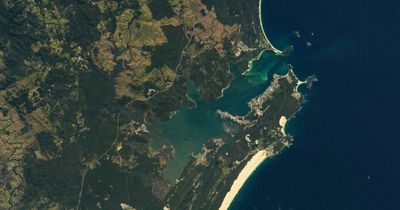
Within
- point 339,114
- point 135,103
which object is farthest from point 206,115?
point 339,114

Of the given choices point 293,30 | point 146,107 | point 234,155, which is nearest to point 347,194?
point 234,155

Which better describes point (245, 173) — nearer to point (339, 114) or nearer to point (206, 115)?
point (206, 115)

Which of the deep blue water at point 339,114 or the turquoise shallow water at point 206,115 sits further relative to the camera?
the turquoise shallow water at point 206,115

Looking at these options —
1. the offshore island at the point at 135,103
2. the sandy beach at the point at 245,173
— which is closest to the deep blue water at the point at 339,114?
the sandy beach at the point at 245,173

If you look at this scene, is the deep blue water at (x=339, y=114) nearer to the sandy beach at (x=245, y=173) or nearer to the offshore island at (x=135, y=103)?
the sandy beach at (x=245, y=173)

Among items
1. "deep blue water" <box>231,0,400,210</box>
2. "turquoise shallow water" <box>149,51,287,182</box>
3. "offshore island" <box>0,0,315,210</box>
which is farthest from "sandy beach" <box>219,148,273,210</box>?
"turquoise shallow water" <box>149,51,287,182</box>

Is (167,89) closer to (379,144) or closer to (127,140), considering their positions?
(127,140)
